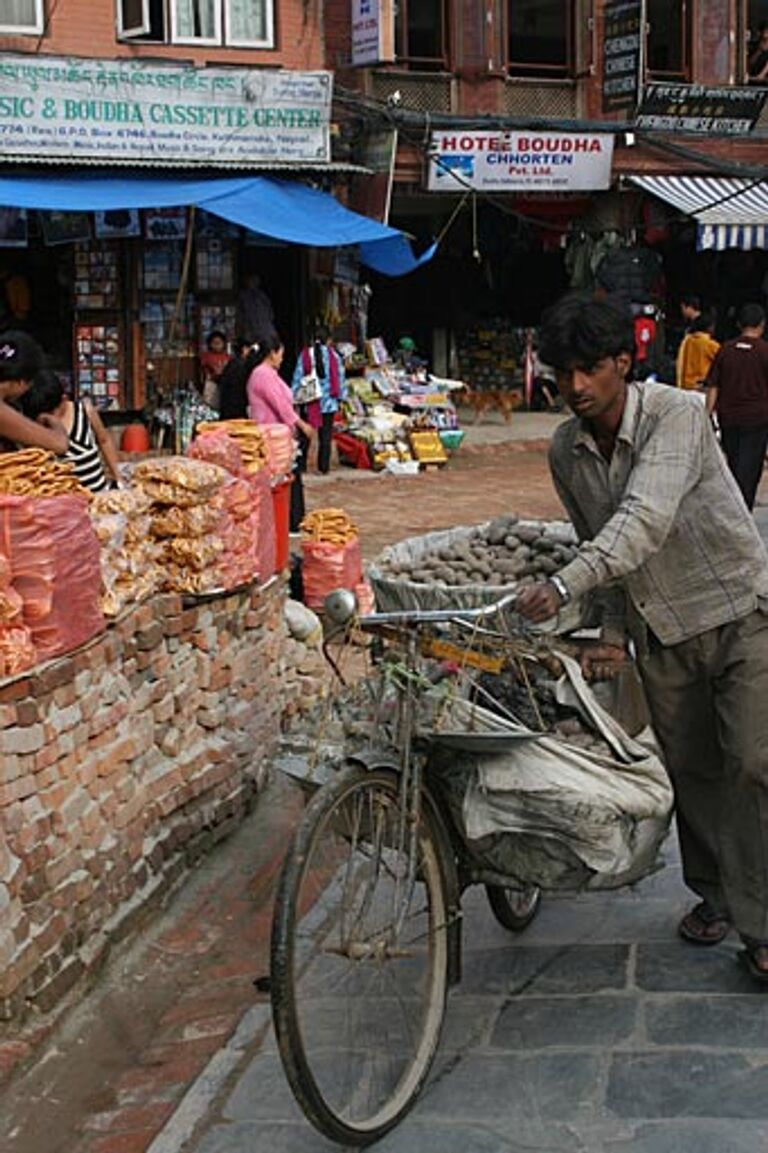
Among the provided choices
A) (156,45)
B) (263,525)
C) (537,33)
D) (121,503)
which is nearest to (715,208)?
(537,33)

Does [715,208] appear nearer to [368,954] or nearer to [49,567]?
[49,567]

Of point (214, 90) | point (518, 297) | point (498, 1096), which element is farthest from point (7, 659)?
point (518, 297)

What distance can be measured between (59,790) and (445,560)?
4.33ft

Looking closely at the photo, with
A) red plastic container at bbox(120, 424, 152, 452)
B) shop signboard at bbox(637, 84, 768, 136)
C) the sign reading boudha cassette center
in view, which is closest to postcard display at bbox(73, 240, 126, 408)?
red plastic container at bbox(120, 424, 152, 452)

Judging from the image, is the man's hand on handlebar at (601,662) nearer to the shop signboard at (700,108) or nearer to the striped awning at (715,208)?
the striped awning at (715,208)

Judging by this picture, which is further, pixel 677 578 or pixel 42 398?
pixel 42 398

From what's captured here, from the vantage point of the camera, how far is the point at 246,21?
18.1 metres

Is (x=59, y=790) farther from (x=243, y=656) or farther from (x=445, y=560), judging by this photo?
(x=243, y=656)

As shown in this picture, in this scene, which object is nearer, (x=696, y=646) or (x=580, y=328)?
(x=580, y=328)

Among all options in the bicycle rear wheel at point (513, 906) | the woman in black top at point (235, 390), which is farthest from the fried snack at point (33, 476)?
the woman in black top at point (235, 390)

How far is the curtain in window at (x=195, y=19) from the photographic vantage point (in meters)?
17.7

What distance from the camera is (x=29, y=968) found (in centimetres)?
430

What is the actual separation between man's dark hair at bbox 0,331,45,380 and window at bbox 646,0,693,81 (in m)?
18.0

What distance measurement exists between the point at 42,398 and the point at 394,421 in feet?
39.3
